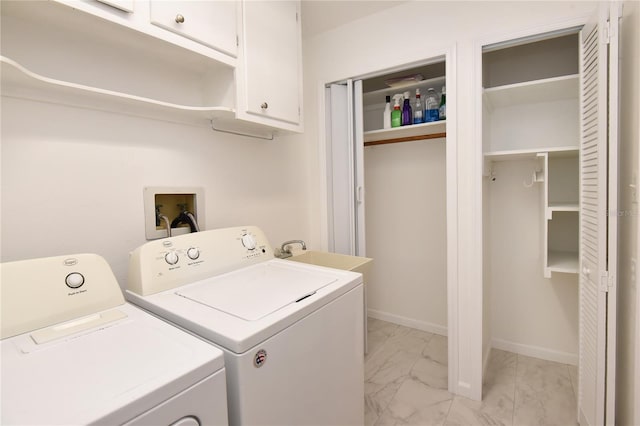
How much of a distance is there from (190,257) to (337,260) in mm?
1042

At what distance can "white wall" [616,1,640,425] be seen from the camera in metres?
1.29

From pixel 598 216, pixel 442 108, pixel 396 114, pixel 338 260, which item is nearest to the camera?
pixel 598 216

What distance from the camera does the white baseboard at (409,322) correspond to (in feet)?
9.25

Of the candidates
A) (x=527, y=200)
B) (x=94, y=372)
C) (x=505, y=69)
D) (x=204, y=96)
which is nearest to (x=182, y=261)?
(x=94, y=372)

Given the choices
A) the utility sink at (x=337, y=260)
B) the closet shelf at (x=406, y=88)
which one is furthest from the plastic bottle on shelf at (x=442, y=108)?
the utility sink at (x=337, y=260)

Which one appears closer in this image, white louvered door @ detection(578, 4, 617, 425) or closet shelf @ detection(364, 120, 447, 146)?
white louvered door @ detection(578, 4, 617, 425)

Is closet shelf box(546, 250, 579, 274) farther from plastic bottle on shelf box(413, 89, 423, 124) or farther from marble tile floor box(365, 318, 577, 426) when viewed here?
plastic bottle on shelf box(413, 89, 423, 124)

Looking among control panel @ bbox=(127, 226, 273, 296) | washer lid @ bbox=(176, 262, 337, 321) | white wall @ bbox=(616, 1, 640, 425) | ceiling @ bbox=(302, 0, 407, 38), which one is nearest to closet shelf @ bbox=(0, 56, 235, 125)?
control panel @ bbox=(127, 226, 273, 296)

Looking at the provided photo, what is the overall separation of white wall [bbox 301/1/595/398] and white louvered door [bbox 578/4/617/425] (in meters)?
0.35

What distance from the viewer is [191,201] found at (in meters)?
1.71

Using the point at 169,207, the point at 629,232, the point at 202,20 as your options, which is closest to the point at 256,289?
the point at 169,207

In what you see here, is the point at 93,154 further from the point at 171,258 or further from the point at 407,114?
the point at 407,114

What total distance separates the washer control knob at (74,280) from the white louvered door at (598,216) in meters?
2.10

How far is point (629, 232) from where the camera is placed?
1381 mm
